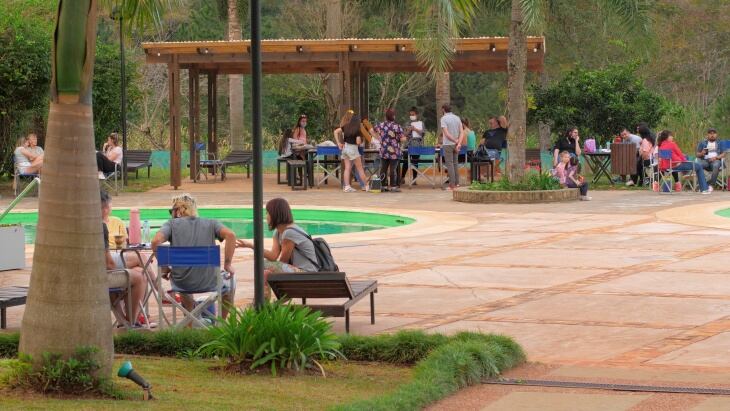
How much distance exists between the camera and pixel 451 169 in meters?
26.3

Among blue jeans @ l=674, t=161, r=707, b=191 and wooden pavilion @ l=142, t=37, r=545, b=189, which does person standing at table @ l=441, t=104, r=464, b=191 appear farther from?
blue jeans @ l=674, t=161, r=707, b=191

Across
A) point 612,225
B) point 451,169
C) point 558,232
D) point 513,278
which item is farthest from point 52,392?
point 451,169

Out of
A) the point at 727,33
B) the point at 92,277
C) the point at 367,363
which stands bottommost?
the point at 367,363

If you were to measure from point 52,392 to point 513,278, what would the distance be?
21.4 feet

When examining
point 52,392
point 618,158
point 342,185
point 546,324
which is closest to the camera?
point 52,392

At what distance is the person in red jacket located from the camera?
2432cm

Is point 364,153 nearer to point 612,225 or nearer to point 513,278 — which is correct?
point 612,225

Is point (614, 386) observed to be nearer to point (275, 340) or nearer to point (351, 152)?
point (275, 340)

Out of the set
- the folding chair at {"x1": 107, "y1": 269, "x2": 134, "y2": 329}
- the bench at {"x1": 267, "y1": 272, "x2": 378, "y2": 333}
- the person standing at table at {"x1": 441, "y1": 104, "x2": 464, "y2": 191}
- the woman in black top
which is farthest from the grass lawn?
Answer: the woman in black top

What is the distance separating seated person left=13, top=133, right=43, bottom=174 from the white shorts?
570 centimetres

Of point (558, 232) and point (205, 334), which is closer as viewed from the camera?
point (205, 334)

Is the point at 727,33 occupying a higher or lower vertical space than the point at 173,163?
higher

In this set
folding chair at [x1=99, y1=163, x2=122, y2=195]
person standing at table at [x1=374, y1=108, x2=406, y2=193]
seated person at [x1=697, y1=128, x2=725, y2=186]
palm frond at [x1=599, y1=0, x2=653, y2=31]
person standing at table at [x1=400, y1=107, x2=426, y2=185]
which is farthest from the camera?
person standing at table at [x1=400, y1=107, x2=426, y2=185]

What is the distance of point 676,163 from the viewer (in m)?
24.8
